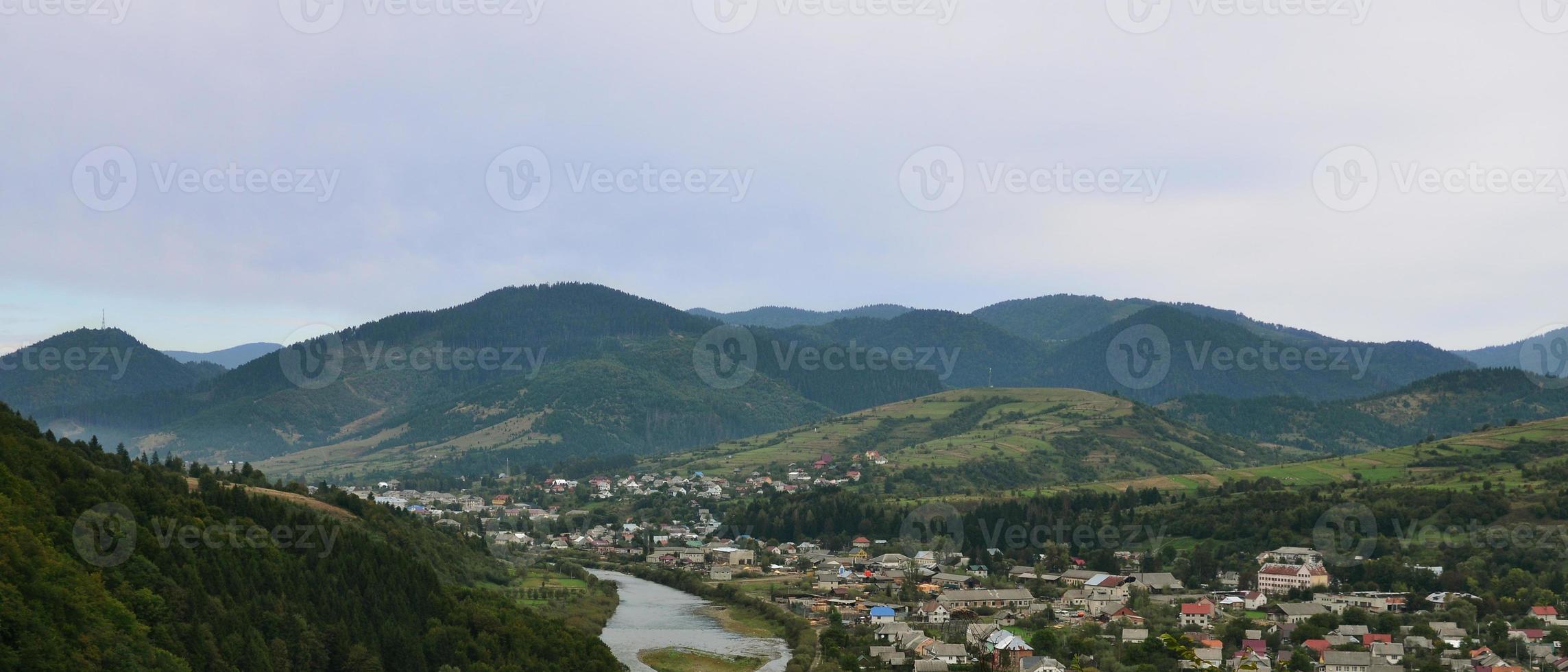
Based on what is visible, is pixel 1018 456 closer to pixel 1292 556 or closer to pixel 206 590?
pixel 1292 556

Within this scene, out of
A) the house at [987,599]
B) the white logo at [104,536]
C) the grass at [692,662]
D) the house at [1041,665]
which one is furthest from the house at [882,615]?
the white logo at [104,536]

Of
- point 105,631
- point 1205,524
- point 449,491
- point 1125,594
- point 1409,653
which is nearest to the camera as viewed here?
point 105,631

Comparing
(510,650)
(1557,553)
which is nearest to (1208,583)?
(1557,553)

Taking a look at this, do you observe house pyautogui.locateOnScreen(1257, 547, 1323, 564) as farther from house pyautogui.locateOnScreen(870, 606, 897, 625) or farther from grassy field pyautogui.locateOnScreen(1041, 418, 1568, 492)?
house pyautogui.locateOnScreen(870, 606, 897, 625)

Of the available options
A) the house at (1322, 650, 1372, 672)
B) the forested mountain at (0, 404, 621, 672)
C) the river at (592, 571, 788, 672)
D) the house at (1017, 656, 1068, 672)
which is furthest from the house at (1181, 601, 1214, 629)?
the forested mountain at (0, 404, 621, 672)

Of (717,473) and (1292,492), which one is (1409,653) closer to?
(1292,492)

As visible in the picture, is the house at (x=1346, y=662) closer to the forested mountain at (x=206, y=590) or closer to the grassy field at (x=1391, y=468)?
the forested mountain at (x=206, y=590)
